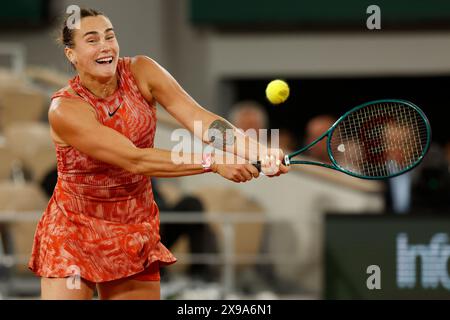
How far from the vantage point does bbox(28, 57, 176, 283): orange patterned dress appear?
349cm

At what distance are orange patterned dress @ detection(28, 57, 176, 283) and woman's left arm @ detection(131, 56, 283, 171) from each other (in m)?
0.04

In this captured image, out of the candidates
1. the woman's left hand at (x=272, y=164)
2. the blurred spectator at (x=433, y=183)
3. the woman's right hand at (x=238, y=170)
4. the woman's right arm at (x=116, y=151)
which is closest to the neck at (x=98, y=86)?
the woman's right arm at (x=116, y=151)

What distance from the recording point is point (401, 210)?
6266mm

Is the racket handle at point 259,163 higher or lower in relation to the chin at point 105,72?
lower

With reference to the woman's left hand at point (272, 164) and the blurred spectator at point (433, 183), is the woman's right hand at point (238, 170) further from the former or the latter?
the blurred spectator at point (433, 183)

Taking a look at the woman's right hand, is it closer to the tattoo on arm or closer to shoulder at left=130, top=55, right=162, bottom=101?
the tattoo on arm

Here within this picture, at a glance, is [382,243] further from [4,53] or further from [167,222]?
[4,53]

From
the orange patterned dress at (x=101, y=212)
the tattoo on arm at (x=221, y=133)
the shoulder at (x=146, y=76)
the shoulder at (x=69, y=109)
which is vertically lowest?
the orange patterned dress at (x=101, y=212)

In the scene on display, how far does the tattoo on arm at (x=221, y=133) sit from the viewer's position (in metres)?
3.56

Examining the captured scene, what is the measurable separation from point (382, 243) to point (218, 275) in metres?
1.30

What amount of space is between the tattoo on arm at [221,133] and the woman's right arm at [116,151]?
0.51 ft

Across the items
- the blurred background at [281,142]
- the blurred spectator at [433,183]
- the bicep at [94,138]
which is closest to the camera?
the bicep at [94,138]

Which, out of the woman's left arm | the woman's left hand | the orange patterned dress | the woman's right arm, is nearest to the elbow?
the woman's right arm

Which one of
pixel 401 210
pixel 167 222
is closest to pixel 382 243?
pixel 401 210
